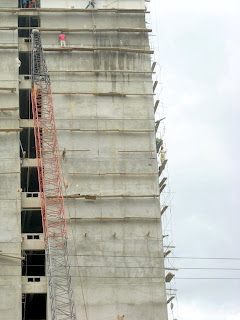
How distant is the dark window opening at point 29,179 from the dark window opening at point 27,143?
164 centimetres

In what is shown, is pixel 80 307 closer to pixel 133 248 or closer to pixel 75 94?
pixel 133 248

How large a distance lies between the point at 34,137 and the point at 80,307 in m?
17.8

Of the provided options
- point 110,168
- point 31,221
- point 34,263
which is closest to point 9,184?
point 31,221

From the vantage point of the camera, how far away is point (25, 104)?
260 ft

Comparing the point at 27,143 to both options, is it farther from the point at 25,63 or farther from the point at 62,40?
the point at 62,40

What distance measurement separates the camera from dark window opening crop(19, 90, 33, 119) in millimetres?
76750

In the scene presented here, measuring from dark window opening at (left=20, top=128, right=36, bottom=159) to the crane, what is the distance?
5.88ft

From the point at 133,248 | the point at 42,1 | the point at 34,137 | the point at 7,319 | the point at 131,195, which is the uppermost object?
the point at 42,1

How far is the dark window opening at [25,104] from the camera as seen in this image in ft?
252

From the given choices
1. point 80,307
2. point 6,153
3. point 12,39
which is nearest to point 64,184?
point 6,153

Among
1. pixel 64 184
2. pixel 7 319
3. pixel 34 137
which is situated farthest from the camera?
pixel 34 137

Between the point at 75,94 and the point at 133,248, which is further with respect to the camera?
the point at 75,94

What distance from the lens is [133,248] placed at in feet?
229

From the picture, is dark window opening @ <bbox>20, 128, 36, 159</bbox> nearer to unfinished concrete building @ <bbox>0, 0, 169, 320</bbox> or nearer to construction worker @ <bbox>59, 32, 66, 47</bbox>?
unfinished concrete building @ <bbox>0, 0, 169, 320</bbox>
